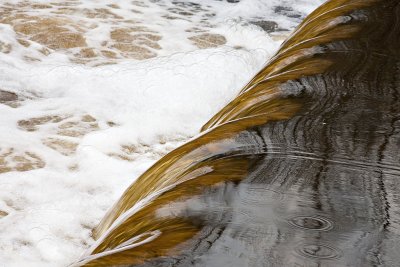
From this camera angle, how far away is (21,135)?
14.0 ft

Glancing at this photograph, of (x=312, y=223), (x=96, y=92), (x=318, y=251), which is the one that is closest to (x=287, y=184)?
(x=312, y=223)

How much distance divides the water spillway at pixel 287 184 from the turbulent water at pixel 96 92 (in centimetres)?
112

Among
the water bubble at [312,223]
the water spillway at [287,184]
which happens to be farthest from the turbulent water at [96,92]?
the water bubble at [312,223]

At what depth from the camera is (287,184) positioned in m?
1.43

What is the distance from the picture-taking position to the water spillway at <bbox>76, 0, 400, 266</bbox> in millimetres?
1140

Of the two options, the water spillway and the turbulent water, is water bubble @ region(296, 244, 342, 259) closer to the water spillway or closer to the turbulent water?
the water spillway

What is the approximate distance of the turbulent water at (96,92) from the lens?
338cm

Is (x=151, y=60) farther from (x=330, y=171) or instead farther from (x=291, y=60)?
(x=330, y=171)

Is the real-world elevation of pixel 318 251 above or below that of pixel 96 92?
above

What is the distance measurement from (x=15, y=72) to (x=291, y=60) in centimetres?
357

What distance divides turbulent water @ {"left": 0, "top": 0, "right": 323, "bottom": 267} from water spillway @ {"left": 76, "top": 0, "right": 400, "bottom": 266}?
1.12m

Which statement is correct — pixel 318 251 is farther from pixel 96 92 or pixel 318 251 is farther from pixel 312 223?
pixel 96 92

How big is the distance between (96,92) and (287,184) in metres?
4.09

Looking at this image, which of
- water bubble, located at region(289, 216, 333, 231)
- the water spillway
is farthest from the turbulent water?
water bubble, located at region(289, 216, 333, 231)
